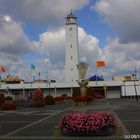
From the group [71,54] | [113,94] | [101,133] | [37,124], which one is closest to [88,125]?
[101,133]

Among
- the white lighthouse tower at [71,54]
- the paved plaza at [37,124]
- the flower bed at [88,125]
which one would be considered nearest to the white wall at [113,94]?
the white lighthouse tower at [71,54]

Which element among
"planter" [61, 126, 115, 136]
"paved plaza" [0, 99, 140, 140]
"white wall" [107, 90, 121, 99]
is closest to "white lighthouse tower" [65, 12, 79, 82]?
"white wall" [107, 90, 121, 99]

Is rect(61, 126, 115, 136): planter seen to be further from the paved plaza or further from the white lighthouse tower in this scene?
the white lighthouse tower

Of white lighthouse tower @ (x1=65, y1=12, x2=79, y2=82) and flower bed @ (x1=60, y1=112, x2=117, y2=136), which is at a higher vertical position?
white lighthouse tower @ (x1=65, y1=12, x2=79, y2=82)

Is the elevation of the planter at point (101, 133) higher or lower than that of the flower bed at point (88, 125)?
lower

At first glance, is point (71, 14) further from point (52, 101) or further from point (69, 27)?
point (52, 101)

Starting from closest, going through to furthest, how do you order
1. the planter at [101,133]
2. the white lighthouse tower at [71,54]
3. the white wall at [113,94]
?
1. the planter at [101,133]
2. the white lighthouse tower at [71,54]
3. the white wall at [113,94]

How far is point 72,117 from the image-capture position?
14.1m

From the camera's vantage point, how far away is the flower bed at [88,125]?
45.2 ft

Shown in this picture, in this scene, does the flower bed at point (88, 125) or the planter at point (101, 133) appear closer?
the flower bed at point (88, 125)

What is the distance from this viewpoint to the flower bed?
45.2ft

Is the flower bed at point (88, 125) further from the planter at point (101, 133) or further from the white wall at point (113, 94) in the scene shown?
the white wall at point (113, 94)

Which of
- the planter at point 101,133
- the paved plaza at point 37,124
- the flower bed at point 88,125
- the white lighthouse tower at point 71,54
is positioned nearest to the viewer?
the flower bed at point 88,125

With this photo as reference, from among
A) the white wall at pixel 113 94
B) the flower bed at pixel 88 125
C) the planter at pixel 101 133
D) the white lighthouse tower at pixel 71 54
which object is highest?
the white lighthouse tower at pixel 71 54
